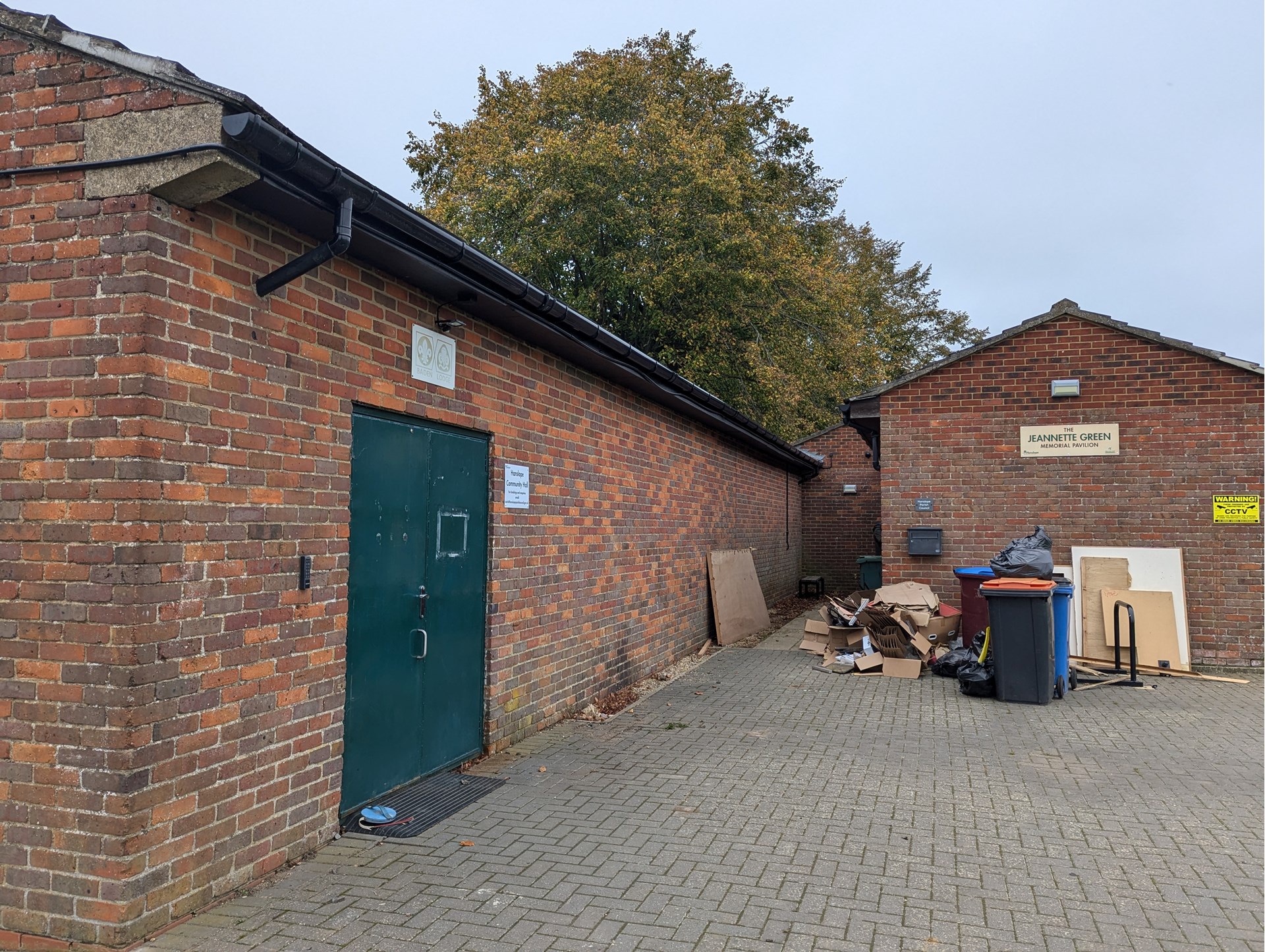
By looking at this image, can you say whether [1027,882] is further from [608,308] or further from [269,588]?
[608,308]

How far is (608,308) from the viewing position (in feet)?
70.7

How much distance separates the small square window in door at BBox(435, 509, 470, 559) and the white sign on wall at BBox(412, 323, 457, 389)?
0.86 meters

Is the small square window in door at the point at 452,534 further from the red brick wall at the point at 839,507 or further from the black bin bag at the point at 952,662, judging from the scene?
the red brick wall at the point at 839,507

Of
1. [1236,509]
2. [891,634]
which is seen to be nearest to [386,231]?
[891,634]

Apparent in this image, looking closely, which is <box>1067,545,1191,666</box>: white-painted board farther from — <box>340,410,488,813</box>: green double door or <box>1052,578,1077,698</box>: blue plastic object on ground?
<box>340,410,488,813</box>: green double door

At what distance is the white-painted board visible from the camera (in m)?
10.1

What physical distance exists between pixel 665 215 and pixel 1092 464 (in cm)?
1086

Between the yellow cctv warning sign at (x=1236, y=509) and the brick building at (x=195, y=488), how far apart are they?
9712 mm

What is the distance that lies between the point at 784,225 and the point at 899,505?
1201cm

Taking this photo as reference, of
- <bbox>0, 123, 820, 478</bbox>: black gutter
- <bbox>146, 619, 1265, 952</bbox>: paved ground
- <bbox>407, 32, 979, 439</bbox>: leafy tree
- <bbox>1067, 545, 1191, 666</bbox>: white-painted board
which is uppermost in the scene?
<bbox>407, 32, 979, 439</bbox>: leafy tree

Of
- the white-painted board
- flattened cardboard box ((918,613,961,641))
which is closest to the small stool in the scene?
flattened cardboard box ((918,613,961,641))

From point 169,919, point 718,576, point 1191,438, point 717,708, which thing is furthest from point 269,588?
point 1191,438

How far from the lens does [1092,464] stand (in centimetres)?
1080

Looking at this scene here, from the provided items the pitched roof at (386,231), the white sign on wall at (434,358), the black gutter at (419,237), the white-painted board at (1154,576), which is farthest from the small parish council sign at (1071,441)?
the white sign on wall at (434,358)
